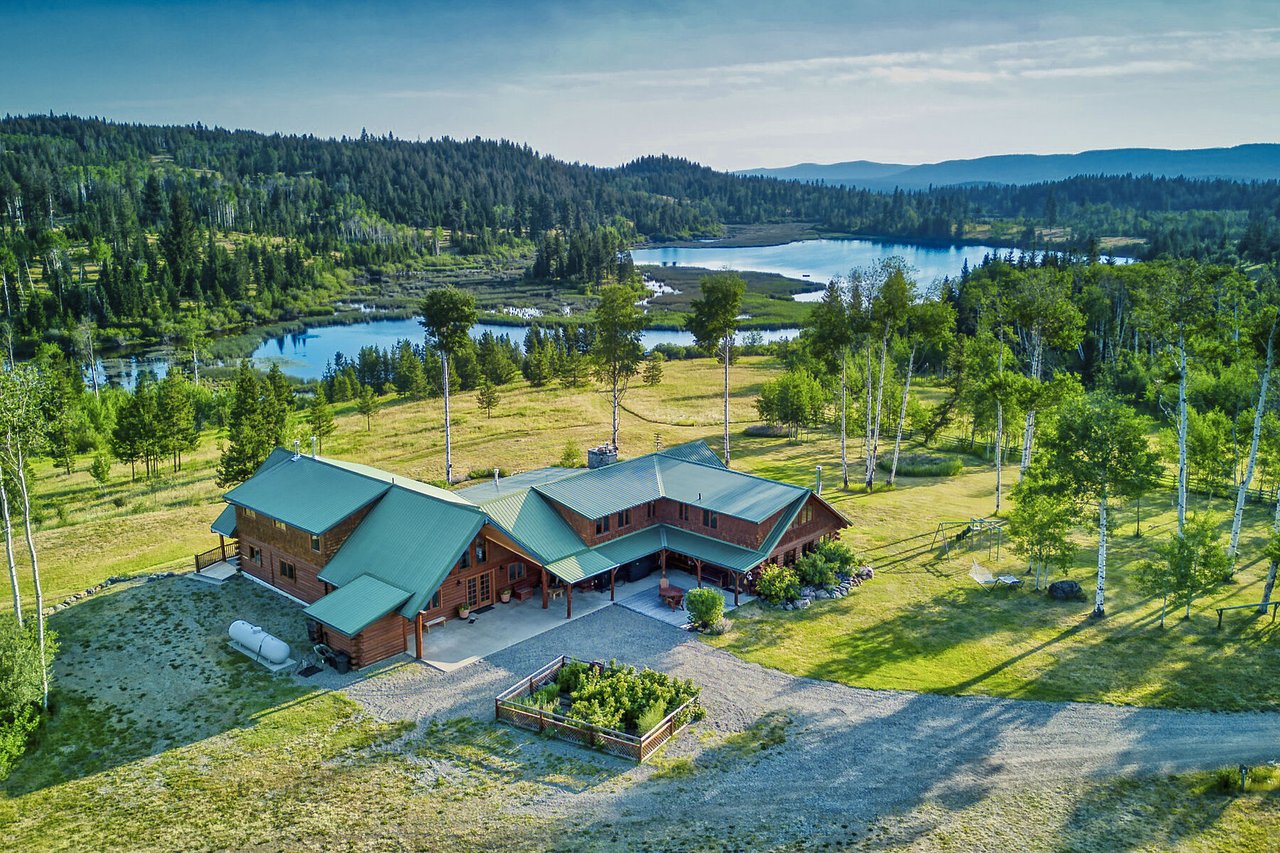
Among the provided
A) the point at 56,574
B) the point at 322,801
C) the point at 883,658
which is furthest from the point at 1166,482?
the point at 56,574

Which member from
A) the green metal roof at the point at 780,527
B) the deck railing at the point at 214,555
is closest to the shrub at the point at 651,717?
the green metal roof at the point at 780,527

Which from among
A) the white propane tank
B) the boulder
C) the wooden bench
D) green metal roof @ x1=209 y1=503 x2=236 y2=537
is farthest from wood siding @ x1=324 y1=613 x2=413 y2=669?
the wooden bench

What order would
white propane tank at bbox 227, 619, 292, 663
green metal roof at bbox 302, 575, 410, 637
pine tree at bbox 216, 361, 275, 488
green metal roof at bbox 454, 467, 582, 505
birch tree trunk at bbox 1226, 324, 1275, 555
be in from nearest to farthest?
green metal roof at bbox 302, 575, 410, 637 → white propane tank at bbox 227, 619, 292, 663 → birch tree trunk at bbox 1226, 324, 1275, 555 → green metal roof at bbox 454, 467, 582, 505 → pine tree at bbox 216, 361, 275, 488

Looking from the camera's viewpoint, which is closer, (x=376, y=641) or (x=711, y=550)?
(x=376, y=641)

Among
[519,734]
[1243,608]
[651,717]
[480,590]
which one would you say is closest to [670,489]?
[480,590]

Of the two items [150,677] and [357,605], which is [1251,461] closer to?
[357,605]

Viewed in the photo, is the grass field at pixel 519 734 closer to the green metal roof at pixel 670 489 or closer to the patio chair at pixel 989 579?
the patio chair at pixel 989 579

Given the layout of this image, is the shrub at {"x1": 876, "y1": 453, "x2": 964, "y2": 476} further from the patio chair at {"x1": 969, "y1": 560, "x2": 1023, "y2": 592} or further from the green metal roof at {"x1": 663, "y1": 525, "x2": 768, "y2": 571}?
the green metal roof at {"x1": 663, "y1": 525, "x2": 768, "y2": 571}
